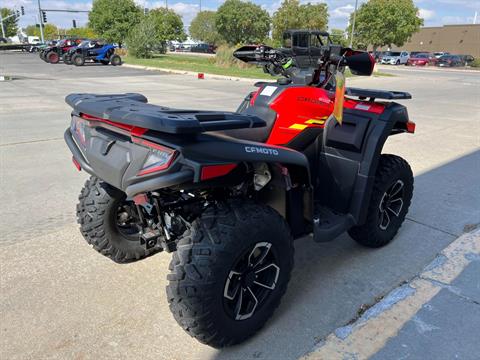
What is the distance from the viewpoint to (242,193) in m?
2.30

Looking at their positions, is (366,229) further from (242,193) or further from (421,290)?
(242,193)

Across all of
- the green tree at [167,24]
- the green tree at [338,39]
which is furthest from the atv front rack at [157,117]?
the green tree at [167,24]

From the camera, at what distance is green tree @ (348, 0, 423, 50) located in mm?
45656

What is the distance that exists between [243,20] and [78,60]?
37.5 m

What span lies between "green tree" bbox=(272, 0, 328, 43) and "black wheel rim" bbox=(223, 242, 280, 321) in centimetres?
4373

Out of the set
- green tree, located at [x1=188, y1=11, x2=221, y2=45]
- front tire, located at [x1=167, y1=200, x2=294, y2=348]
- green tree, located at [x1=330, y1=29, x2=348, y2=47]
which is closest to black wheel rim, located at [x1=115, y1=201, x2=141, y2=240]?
front tire, located at [x1=167, y1=200, x2=294, y2=348]

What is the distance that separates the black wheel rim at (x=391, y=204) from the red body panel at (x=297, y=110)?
888mm

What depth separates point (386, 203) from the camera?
3.22 meters

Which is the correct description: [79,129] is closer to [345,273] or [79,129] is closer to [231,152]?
[231,152]

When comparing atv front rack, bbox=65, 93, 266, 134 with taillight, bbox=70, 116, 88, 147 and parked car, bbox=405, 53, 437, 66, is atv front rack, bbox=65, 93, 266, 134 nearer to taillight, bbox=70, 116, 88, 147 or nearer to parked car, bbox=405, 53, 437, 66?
taillight, bbox=70, 116, 88, 147

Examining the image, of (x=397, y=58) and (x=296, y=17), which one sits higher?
(x=296, y=17)

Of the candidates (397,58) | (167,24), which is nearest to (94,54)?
(167,24)

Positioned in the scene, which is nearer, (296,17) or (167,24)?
(296,17)

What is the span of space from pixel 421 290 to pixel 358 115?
4.20ft
